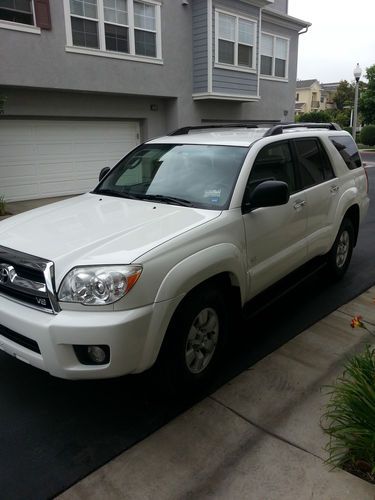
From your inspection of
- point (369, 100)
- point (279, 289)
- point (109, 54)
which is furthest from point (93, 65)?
point (369, 100)

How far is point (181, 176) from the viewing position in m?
3.82

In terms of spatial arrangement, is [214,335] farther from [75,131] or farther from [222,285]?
[75,131]

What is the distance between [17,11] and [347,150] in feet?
29.2

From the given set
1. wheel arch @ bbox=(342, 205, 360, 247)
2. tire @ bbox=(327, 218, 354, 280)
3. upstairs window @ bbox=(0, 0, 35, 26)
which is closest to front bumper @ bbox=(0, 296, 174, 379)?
tire @ bbox=(327, 218, 354, 280)

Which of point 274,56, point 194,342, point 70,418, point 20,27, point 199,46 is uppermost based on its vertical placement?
point 274,56

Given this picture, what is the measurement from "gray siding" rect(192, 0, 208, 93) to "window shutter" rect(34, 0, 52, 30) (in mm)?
5105

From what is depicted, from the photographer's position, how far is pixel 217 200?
345 centimetres

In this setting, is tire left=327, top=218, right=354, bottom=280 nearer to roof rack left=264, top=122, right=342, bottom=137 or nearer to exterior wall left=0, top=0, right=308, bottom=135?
roof rack left=264, top=122, right=342, bottom=137

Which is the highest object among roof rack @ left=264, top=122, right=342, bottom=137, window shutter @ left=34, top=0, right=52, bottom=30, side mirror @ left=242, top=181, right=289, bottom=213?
window shutter @ left=34, top=0, right=52, bottom=30

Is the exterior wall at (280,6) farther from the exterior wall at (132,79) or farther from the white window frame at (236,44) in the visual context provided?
the white window frame at (236,44)

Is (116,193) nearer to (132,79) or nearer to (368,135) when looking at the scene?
(132,79)

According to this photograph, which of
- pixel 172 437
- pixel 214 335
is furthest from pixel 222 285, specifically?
pixel 172 437

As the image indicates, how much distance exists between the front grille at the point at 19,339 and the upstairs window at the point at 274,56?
1695 centimetres

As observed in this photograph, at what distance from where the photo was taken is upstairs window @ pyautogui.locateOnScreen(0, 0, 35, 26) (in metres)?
10.3
